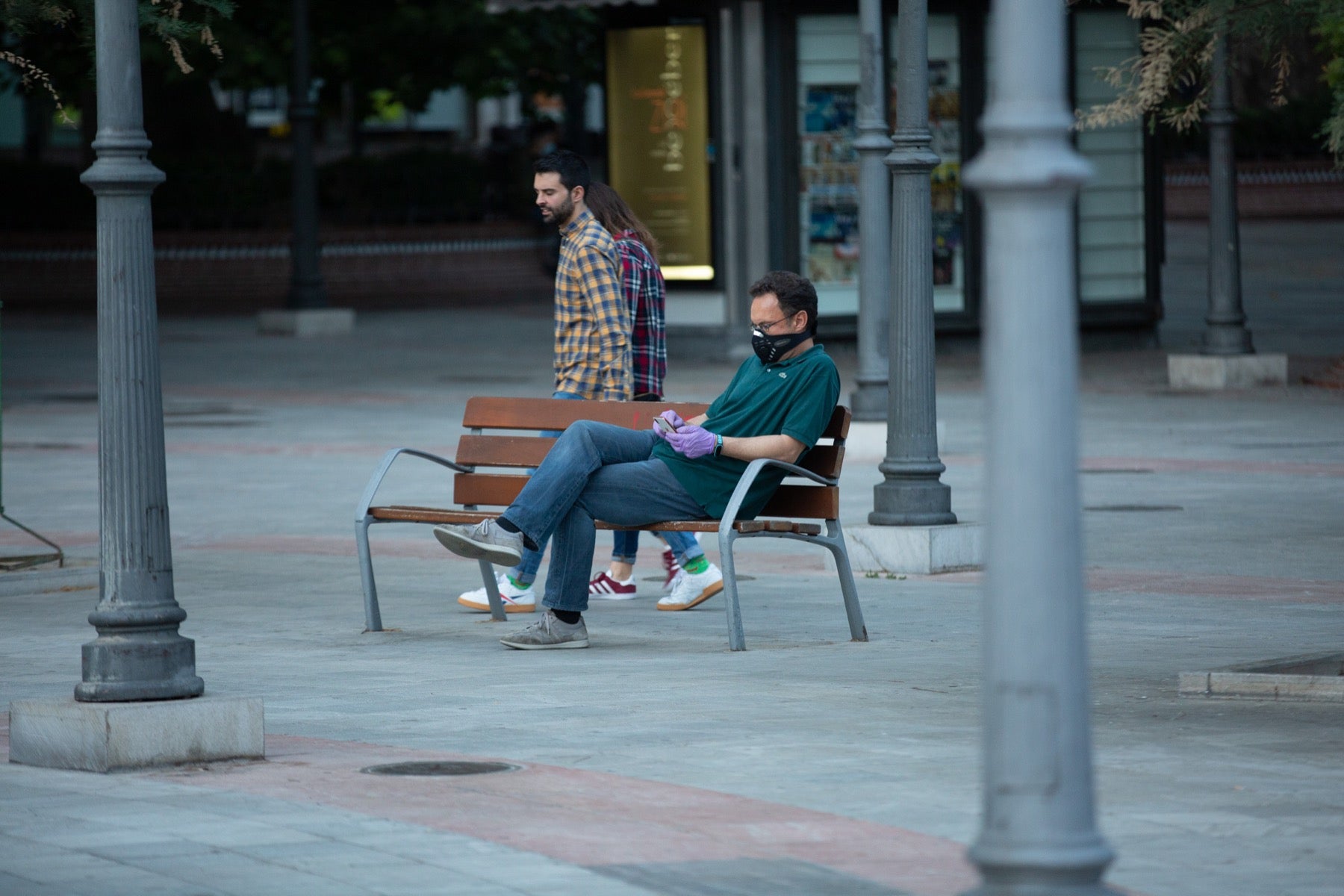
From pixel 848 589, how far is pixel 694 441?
79cm

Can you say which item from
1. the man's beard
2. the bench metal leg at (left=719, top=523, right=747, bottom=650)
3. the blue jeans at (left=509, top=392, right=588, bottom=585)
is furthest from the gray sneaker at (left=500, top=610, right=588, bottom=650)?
the man's beard

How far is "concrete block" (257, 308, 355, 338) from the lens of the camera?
2852cm

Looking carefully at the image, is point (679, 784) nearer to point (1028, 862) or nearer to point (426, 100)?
point (1028, 862)

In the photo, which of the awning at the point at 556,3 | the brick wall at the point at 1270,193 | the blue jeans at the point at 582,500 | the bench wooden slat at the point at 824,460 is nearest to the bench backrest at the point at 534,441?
the bench wooden slat at the point at 824,460

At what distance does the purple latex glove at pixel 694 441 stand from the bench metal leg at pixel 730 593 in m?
0.39

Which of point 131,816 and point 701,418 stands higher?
point 701,418

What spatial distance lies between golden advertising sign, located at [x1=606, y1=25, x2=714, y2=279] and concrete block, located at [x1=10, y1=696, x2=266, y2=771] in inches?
653

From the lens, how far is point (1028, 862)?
359 cm

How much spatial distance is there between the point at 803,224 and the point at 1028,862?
62.2 feet

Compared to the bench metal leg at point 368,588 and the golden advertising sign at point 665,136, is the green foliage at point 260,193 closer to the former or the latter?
the golden advertising sign at point 665,136

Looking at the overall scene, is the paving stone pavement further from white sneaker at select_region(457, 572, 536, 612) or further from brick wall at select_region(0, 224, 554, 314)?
brick wall at select_region(0, 224, 554, 314)

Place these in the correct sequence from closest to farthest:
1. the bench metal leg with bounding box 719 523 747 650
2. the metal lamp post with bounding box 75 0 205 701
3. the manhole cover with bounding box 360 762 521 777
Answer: the manhole cover with bounding box 360 762 521 777, the metal lamp post with bounding box 75 0 205 701, the bench metal leg with bounding box 719 523 747 650

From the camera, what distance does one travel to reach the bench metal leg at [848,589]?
831cm

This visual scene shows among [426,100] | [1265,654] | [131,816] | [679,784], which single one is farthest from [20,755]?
[426,100]
